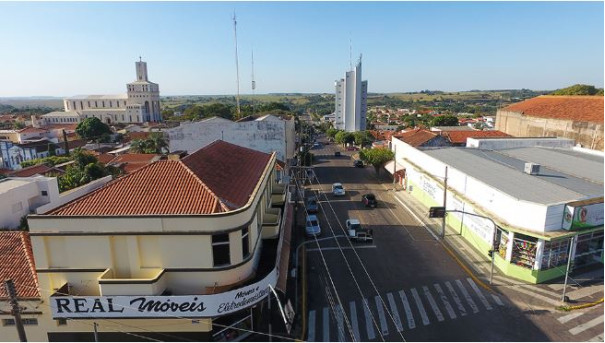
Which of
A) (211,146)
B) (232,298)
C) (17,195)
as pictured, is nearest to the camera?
(232,298)

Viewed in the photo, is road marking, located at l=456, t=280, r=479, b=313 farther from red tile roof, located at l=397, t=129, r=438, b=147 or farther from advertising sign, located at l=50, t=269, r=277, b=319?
red tile roof, located at l=397, t=129, r=438, b=147

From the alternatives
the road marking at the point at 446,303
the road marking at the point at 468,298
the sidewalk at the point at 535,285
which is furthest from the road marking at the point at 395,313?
the sidewalk at the point at 535,285

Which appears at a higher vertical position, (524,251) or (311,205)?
(524,251)

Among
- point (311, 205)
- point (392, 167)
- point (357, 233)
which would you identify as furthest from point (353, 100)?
point (357, 233)

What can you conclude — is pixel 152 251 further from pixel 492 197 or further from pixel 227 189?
pixel 492 197

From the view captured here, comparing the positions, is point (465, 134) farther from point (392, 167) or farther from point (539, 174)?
point (539, 174)

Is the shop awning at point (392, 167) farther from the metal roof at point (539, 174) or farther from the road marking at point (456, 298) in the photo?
the road marking at point (456, 298)

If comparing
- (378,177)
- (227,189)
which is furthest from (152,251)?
(378,177)
